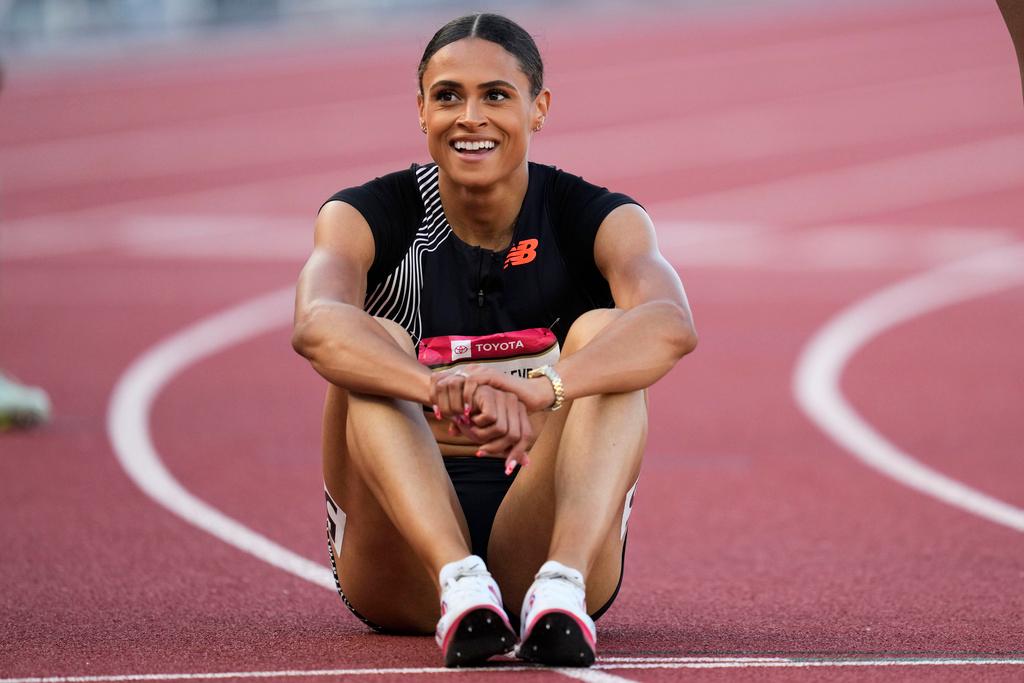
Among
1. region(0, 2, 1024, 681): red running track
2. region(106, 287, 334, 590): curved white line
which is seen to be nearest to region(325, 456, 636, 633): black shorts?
region(0, 2, 1024, 681): red running track

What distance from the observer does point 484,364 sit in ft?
11.9

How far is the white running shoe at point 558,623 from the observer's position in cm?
331

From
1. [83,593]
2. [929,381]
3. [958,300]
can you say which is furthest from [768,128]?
[83,593]

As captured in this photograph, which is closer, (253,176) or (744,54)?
(253,176)

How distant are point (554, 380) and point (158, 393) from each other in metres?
4.70

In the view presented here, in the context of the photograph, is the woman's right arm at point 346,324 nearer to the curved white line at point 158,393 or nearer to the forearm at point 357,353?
the forearm at point 357,353

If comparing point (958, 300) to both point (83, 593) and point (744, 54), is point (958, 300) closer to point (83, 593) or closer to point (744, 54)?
point (83, 593)

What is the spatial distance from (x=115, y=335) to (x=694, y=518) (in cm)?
451

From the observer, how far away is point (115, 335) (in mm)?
9242

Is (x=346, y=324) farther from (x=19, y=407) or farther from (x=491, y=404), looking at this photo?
(x=19, y=407)

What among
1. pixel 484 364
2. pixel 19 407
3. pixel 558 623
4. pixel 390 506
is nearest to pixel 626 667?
pixel 558 623

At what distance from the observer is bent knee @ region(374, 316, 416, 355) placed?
3.67 metres

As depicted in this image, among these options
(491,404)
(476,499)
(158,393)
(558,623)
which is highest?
(491,404)

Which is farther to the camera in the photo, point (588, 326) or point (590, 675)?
point (588, 326)
